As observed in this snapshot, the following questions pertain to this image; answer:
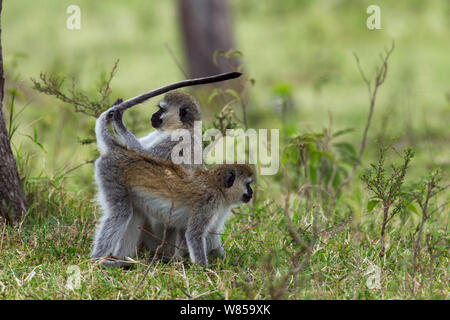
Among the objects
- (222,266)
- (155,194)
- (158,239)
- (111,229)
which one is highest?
(155,194)

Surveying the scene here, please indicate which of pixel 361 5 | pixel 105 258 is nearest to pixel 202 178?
pixel 105 258

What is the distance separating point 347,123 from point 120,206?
6938mm

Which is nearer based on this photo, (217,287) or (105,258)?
(217,287)

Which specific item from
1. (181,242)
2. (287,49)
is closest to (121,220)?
(181,242)

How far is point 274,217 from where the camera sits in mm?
5660

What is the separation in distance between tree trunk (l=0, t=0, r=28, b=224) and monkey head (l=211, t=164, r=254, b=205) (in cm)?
170

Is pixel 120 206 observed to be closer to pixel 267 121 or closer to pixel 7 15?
pixel 267 121

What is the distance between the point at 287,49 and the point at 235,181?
11.6 meters

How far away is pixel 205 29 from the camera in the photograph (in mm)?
12055

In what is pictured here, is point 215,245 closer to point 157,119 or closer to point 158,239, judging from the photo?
point 158,239

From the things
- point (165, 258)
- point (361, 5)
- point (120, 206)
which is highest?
point (361, 5)

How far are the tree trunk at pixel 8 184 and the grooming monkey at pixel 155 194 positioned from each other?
2.77ft

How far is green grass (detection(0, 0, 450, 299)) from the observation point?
4.18 metres
